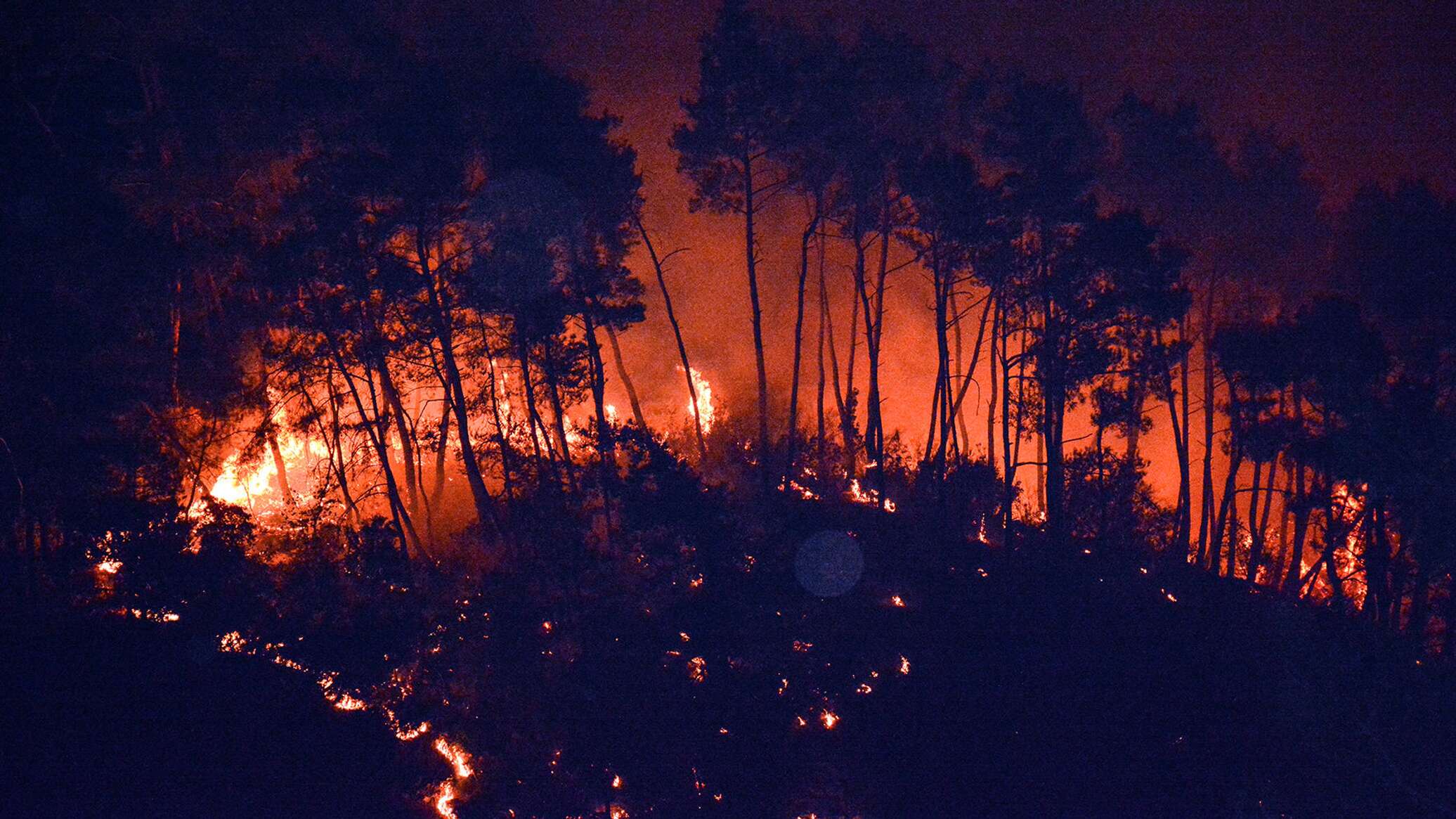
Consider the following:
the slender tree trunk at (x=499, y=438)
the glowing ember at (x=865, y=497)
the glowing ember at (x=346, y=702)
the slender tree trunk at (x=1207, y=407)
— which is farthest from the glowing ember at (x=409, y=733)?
the slender tree trunk at (x=1207, y=407)

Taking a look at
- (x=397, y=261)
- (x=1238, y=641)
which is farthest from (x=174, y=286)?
(x=1238, y=641)

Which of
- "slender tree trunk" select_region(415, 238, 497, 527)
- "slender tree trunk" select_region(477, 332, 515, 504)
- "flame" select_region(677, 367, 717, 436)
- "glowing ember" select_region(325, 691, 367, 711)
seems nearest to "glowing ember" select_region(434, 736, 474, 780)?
"glowing ember" select_region(325, 691, 367, 711)

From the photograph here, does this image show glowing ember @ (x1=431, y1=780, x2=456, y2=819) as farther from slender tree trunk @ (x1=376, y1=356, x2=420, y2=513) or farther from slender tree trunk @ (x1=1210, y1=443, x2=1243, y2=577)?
slender tree trunk @ (x1=1210, y1=443, x2=1243, y2=577)

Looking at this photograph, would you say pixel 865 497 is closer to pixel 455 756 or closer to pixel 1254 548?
pixel 1254 548

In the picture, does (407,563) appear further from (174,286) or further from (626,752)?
(174,286)

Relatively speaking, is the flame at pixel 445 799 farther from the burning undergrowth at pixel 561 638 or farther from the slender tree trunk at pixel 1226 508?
the slender tree trunk at pixel 1226 508

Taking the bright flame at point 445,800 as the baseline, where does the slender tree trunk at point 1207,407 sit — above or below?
above

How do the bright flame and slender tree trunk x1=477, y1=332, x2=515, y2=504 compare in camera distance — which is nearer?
the bright flame
